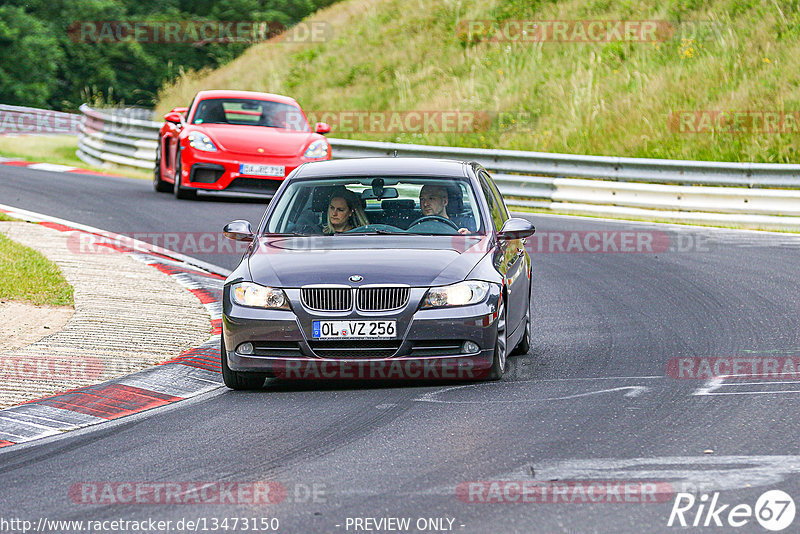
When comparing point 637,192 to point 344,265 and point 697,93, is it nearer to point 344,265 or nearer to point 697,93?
point 697,93

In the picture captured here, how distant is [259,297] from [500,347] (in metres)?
1.52

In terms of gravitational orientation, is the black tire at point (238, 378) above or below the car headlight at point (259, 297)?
below

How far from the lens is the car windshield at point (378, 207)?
9.05 meters

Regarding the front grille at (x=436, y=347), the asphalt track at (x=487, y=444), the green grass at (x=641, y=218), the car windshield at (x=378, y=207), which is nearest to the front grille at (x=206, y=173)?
the green grass at (x=641, y=218)

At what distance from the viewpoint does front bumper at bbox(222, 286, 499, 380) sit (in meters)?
7.89

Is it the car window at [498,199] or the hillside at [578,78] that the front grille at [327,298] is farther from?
the hillside at [578,78]

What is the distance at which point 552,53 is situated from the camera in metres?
30.6

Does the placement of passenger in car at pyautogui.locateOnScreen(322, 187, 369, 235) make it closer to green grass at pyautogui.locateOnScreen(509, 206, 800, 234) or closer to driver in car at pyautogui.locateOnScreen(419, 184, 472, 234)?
driver in car at pyautogui.locateOnScreen(419, 184, 472, 234)

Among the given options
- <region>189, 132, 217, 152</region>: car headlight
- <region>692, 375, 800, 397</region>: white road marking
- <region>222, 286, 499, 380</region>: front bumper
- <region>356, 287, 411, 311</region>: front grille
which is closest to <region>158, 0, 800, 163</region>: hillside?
<region>189, 132, 217, 152</region>: car headlight

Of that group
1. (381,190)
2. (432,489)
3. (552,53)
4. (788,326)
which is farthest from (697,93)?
(432,489)

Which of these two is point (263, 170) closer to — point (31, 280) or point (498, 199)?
point (31, 280)

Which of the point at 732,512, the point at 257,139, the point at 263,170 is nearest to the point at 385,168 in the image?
the point at 732,512

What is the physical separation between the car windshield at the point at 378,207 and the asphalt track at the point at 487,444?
1.12 metres

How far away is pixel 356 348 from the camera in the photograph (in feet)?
26.0
